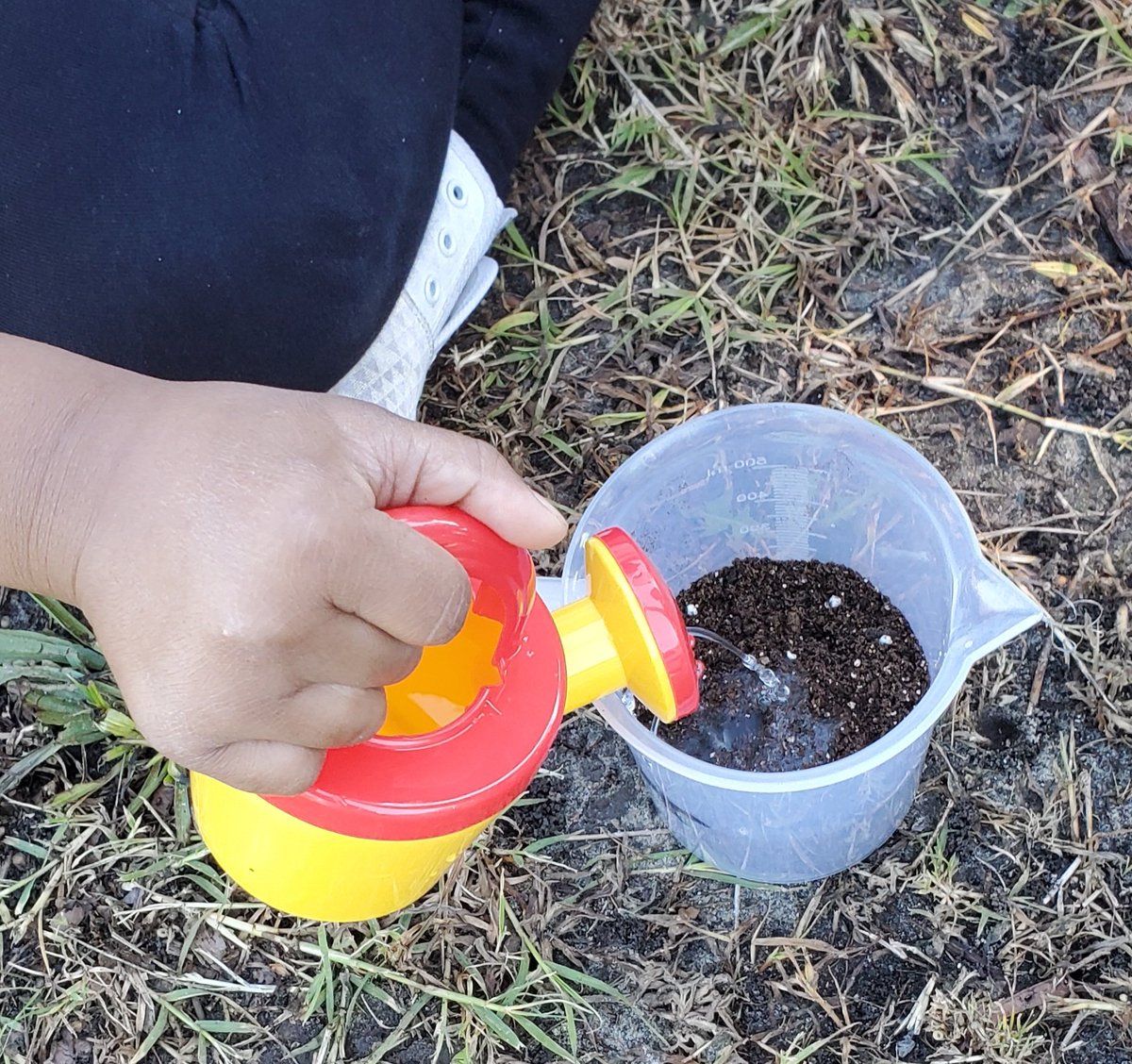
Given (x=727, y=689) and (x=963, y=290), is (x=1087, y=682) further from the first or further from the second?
(x=963, y=290)

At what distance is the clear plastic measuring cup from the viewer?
115 cm

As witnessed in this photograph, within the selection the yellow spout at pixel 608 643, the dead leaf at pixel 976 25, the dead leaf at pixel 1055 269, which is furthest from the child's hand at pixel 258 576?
the dead leaf at pixel 976 25

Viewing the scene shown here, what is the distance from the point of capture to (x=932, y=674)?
1.36 m

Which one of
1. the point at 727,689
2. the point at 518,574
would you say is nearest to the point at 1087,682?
the point at 727,689

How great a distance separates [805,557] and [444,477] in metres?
→ 0.65

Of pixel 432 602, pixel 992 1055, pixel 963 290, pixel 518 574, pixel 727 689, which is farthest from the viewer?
pixel 963 290

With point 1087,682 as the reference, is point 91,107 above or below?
above

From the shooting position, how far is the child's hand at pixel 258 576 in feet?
2.88

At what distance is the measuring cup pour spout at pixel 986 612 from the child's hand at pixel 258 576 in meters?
0.49

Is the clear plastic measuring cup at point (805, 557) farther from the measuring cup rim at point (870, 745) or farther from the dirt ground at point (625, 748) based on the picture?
the dirt ground at point (625, 748)

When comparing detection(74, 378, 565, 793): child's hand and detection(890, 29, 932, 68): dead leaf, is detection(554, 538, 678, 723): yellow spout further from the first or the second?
detection(890, 29, 932, 68): dead leaf

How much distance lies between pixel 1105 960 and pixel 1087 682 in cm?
29

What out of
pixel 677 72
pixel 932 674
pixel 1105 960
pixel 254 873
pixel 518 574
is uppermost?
A: pixel 677 72

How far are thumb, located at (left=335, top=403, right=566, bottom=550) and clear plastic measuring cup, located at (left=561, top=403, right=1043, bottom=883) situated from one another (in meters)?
0.26
